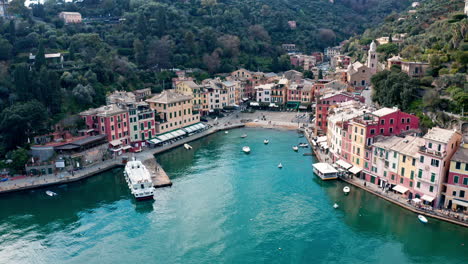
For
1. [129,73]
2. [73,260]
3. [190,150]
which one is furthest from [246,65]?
[73,260]

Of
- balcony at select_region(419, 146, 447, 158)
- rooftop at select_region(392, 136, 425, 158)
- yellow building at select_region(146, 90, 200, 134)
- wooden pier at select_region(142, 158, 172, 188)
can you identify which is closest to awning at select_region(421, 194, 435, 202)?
rooftop at select_region(392, 136, 425, 158)

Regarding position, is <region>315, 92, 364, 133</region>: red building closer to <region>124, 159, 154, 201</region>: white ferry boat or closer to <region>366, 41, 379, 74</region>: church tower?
<region>366, 41, 379, 74</region>: church tower

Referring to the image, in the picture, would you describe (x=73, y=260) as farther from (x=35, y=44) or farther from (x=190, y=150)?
(x=35, y=44)

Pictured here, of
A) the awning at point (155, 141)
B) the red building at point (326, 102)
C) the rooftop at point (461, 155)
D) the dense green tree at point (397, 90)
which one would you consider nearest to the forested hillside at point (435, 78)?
the dense green tree at point (397, 90)

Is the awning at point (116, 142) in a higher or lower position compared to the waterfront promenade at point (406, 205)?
higher

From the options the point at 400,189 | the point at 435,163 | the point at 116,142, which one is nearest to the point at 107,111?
the point at 116,142

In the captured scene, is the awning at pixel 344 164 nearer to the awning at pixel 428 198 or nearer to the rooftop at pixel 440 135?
the awning at pixel 428 198
